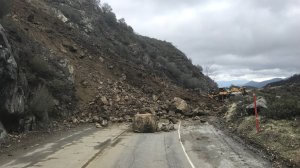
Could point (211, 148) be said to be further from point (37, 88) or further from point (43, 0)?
point (43, 0)

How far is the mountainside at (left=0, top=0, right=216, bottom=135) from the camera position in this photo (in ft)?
74.8

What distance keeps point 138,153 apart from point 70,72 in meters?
20.0

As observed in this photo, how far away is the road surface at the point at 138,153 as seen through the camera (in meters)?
14.5

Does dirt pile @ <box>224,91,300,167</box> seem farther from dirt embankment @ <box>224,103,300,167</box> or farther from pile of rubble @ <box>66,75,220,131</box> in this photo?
pile of rubble @ <box>66,75,220,131</box>

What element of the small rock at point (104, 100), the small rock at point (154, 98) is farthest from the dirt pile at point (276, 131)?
the small rock at point (154, 98)

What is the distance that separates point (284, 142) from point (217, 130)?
9.19 m

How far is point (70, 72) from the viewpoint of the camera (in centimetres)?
3591

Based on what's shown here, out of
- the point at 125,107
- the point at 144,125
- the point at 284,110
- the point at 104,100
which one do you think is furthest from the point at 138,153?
the point at 125,107

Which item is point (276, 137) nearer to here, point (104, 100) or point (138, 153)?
point (138, 153)

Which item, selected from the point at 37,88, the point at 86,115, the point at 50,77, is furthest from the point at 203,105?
the point at 37,88

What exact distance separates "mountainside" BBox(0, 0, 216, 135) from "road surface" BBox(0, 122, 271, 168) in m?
3.08

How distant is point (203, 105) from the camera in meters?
45.0

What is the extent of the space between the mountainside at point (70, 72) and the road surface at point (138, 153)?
10.1 ft

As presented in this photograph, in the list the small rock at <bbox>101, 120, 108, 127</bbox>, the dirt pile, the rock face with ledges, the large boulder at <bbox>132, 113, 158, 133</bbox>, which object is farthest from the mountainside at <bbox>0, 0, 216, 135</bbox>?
the dirt pile
